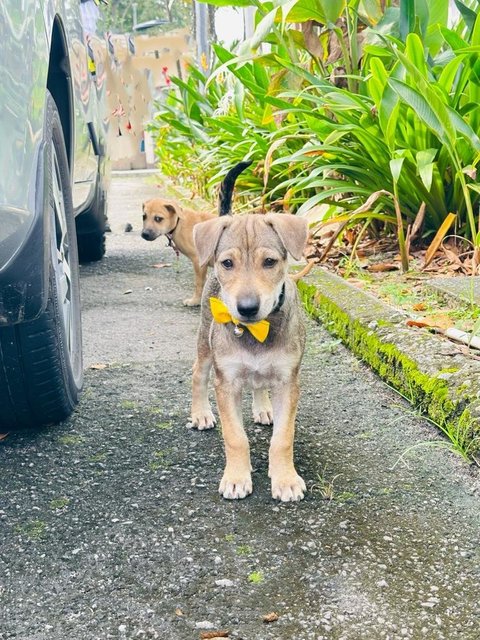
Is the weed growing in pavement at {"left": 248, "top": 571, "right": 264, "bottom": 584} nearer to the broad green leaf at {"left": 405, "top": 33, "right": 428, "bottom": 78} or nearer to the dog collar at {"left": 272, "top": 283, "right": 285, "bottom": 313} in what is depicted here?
the dog collar at {"left": 272, "top": 283, "right": 285, "bottom": 313}

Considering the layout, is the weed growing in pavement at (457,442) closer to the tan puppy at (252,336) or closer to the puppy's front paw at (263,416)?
the tan puppy at (252,336)

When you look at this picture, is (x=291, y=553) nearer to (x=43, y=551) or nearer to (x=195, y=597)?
(x=195, y=597)

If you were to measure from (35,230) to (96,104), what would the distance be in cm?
274

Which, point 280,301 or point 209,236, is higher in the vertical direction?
point 209,236

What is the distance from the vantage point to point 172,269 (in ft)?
21.9

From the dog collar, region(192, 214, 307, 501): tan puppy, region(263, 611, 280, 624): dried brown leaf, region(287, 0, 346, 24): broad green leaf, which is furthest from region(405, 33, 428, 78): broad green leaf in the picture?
region(263, 611, 280, 624): dried brown leaf

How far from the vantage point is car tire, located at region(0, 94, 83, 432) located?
2648 mm

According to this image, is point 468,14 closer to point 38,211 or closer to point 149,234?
point 38,211

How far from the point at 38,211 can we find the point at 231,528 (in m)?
1.05

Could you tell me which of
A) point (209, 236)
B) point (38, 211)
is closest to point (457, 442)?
point (209, 236)

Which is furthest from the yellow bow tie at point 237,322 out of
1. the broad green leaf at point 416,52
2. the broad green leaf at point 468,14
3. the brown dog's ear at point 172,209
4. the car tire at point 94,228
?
the brown dog's ear at point 172,209

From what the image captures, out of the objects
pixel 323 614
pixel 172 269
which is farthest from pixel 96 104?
pixel 323 614

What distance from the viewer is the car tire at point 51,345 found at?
2.65m

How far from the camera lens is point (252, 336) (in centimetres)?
276
